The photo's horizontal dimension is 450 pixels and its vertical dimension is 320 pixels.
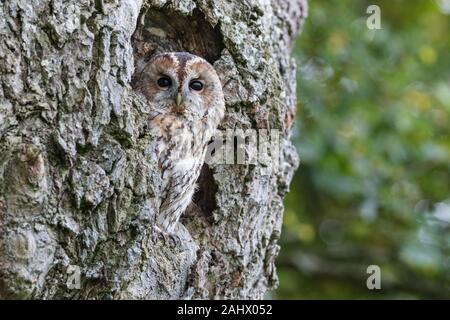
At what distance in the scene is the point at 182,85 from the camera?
12.0 ft

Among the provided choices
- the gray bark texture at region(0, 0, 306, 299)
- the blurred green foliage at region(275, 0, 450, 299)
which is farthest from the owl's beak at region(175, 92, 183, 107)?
the blurred green foliage at region(275, 0, 450, 299)

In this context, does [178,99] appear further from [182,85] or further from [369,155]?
[369,155]

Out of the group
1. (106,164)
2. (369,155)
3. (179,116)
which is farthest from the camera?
(369,155)

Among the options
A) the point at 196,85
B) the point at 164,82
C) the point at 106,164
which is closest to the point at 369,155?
the point at 196,85

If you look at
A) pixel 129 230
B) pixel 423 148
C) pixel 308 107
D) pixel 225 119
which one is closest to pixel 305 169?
pixel 308 107

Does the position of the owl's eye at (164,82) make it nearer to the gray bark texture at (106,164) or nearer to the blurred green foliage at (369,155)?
the gray bark texture at (106,164)

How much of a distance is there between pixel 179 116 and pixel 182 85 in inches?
5.7

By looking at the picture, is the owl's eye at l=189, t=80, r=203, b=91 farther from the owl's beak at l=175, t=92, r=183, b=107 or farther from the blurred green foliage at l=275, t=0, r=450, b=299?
the blurred green foliage at l=275, t=0, r=450, b=299

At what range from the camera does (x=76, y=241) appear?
274 cm

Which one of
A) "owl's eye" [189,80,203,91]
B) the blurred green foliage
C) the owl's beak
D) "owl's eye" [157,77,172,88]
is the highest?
the blurred green foliage

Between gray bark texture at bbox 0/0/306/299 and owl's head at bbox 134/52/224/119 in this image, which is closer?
gray bark texture at bbox 0/0/306/299

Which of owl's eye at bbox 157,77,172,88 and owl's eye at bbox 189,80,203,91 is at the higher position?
owl's eye at bbox 189,80,203,91

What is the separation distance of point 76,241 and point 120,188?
23cm

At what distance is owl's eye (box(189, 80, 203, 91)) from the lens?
3.65 meters
